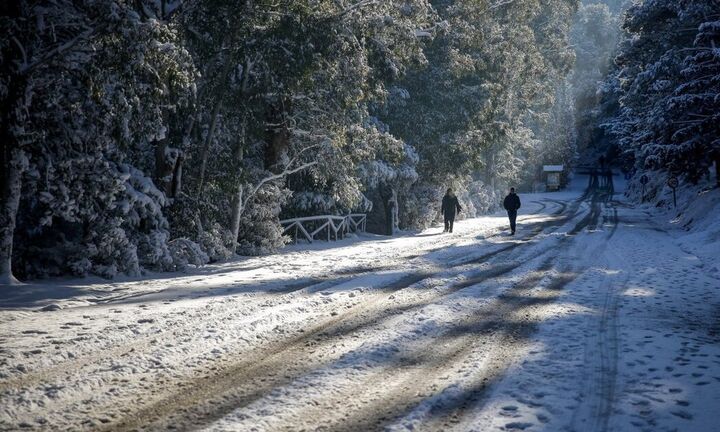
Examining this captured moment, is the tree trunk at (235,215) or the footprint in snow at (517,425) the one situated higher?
the tree trunk at (235,215)

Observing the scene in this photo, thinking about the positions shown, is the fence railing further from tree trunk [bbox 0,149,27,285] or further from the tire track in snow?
the tire track in snow

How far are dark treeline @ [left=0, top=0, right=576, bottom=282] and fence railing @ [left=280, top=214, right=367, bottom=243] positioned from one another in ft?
1.66

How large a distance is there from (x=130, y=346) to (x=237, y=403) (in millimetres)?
1944

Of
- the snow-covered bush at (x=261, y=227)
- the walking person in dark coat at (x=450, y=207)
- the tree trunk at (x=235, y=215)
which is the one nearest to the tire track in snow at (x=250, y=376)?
the tree trunk at (x=235, y=215)

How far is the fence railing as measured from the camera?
16.5 metres

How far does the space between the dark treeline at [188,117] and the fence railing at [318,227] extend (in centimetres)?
51

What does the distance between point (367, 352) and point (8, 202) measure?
7.17 meters

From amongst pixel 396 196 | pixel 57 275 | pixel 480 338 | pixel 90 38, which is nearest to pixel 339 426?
pixel 480 338

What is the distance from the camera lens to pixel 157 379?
13.5ft

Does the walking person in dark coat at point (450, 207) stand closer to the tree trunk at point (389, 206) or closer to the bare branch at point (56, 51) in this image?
the tree trunk at point (389, 206)

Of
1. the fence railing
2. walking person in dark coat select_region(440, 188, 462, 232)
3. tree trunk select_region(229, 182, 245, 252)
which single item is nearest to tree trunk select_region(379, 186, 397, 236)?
the fence railing

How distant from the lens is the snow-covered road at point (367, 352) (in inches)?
136

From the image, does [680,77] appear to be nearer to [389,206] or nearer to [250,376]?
[389,206]

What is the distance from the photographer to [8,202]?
8.16 metres
